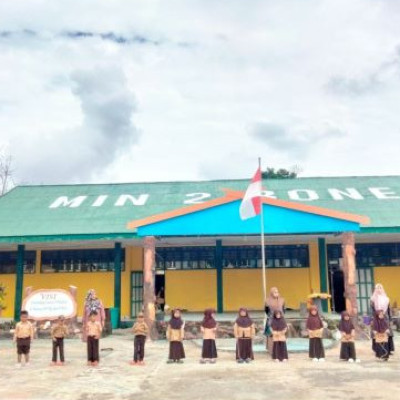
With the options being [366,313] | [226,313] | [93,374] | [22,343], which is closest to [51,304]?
[22,343]

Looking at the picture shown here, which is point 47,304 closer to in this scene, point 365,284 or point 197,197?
point 197,197

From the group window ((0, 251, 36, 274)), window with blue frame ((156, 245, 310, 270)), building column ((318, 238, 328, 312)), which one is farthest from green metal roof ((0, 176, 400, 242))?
window with blue frame ((156, 245, 310, 270))

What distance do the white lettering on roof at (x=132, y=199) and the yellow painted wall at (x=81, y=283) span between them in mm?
1894

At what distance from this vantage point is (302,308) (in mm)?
16406

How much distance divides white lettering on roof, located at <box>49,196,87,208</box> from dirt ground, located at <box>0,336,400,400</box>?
28.3 feet

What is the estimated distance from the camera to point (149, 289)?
594 inches

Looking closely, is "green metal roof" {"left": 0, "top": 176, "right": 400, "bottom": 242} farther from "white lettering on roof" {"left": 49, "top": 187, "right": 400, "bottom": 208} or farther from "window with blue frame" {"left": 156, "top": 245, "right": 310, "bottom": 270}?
"window with blue frame" {"left": 156, "top": 245, "right": 310, "bottom": 270}

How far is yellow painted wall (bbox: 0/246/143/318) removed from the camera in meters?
19.7

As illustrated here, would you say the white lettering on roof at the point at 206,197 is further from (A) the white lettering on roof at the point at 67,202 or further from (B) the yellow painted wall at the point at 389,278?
(B) the yellow painted wall at the point at 389,278

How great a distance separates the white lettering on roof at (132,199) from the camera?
20453 millimetres

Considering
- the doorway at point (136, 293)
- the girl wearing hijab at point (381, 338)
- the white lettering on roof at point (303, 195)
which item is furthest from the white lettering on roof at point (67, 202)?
A: the girl wearing hijab at point (381, 338)

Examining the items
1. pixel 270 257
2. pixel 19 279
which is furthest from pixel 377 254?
pixel 19 279

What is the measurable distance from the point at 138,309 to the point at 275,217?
7.56 meters

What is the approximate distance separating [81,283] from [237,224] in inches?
300
